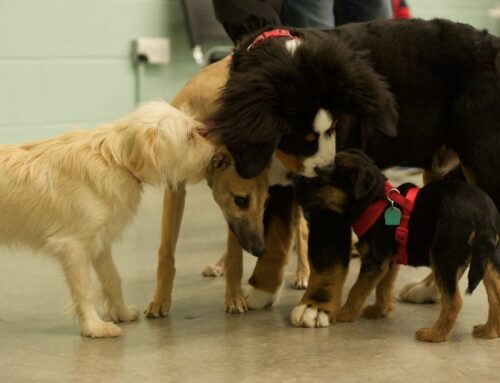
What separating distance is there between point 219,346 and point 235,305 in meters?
0.42

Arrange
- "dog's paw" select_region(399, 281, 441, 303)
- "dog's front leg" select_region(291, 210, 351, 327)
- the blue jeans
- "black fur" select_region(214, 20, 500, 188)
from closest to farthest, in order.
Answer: "black fur" select_region(214, 20, 500, 188) < "dog's front leg" select_region(291, 210, 351, 327) < "dog's paw" select_region(399, 281, 441, 303) < the blue jeans

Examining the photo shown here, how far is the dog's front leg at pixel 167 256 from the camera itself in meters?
3.33

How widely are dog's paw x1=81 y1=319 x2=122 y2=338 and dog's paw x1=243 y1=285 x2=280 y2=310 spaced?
559 mm

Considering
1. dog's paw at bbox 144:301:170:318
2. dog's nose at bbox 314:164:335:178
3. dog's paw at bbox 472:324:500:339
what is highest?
dog's nose at bbox 314:164:335:178

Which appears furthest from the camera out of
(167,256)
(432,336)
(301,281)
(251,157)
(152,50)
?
(152,50)

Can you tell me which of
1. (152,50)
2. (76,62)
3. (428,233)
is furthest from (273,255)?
(152,50)

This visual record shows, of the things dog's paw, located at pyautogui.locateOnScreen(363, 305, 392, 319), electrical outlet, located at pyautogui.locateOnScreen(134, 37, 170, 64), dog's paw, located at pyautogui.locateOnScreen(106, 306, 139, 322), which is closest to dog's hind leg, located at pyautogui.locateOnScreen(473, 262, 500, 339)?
dog's paw, located at pyautogui.locateOnScreen(363, 305, 392, 319)

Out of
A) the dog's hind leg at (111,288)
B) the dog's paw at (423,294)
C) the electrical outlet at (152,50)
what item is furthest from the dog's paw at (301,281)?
the electrical outlet at (152,50)

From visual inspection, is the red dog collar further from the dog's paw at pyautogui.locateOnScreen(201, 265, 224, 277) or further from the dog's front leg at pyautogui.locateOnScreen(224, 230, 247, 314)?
the dog's paw at pyautogui.locateOnScreen(201, 265, 224, 277)

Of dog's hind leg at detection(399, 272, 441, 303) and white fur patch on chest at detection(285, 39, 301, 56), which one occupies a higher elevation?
white fur patch on chest at detection(285, 39, 301, 56)

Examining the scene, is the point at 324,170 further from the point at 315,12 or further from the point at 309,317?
the point at 315,12

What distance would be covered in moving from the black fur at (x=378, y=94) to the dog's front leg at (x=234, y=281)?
0.53 meters

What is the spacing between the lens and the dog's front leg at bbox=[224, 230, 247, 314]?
11.1 ft

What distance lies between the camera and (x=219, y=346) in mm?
2969
